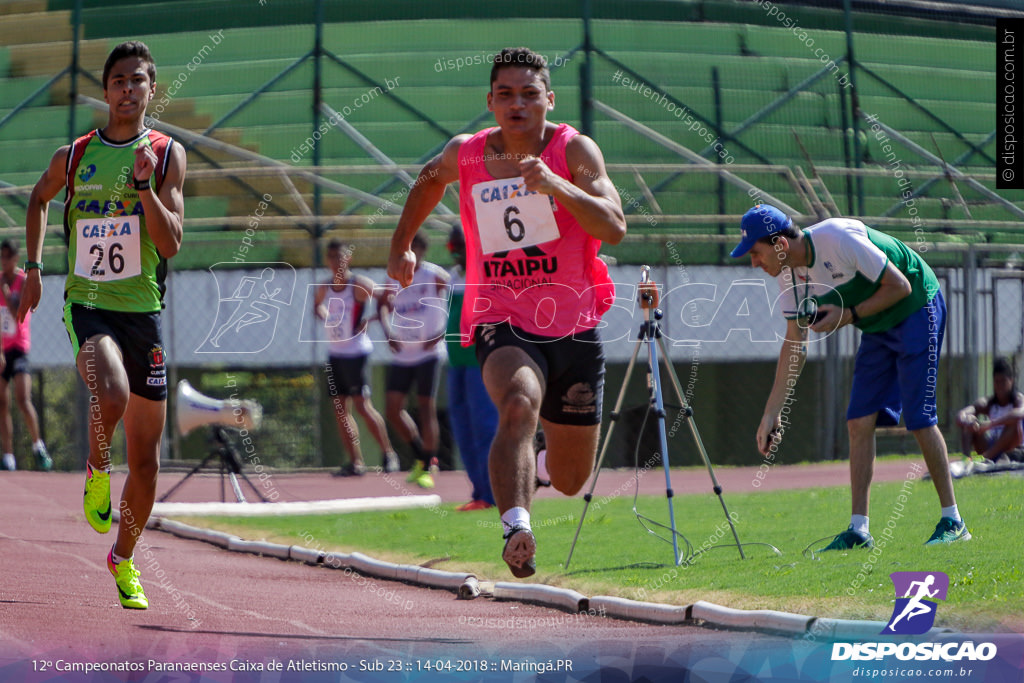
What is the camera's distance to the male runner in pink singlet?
5.05 metres

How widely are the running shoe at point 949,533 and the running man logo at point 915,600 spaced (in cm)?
142

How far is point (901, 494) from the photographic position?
9.76 m

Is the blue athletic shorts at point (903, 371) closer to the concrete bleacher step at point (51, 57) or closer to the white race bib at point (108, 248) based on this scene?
the white race bib at point (108, 248)

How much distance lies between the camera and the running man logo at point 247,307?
44.6ft

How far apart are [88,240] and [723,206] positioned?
10.5 meters

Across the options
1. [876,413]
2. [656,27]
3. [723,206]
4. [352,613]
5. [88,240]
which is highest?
[656,27]

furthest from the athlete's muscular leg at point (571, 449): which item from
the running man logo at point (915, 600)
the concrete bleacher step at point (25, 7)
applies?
the concrete bleacher step at point (25, 7)

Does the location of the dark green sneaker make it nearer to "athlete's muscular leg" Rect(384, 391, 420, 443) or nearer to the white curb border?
the white curb border

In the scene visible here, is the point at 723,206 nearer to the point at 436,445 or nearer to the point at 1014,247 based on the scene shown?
the point at 1014,247

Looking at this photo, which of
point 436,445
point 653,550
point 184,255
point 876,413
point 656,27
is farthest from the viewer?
point 656,27

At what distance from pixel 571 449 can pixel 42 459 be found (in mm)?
9202

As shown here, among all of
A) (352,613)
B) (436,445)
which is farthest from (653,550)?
(436,445)

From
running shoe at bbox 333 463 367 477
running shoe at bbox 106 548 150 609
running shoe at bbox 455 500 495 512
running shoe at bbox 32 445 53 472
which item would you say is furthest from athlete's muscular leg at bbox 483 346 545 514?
running shoe at bbox 32 445 53 472

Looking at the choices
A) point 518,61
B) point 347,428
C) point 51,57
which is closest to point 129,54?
point 518,61
